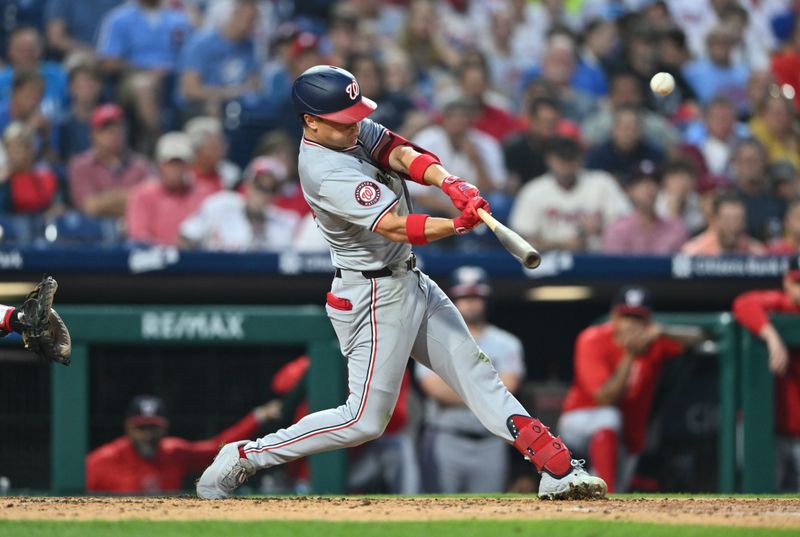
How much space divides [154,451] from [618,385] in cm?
248

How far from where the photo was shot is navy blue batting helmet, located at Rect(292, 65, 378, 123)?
4.55m

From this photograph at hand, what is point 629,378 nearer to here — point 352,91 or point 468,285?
point 468,285

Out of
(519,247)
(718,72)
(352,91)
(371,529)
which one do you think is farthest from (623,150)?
(371,529)

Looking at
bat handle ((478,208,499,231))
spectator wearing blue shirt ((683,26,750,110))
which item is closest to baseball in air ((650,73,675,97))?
bat handle ((478,208,499,231))

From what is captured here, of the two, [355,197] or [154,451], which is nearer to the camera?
[355,197]

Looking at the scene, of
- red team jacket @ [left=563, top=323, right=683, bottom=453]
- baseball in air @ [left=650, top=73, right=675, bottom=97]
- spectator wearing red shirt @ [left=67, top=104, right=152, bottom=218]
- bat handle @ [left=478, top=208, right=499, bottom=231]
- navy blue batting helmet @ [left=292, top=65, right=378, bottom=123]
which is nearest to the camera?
bat handle @ [left=478, top=208, right=499, bottom=231]

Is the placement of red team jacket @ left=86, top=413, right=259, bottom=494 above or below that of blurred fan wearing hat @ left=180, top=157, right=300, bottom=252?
below

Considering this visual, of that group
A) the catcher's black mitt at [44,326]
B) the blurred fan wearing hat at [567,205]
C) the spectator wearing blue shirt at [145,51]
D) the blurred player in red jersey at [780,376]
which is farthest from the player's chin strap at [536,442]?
the spectator wearing blue shirt at [145,51]

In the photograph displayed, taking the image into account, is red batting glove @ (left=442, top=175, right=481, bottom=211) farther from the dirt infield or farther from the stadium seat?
the stadium seat

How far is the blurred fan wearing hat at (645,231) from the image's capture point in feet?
28.6

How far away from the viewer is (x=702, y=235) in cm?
871

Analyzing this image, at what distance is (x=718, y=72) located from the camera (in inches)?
444

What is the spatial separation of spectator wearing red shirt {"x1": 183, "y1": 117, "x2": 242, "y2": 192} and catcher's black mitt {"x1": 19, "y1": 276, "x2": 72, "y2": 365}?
154 inches

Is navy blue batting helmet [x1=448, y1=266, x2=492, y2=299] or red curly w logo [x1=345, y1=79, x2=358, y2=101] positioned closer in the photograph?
red curly w logo [x1=345, y1=79, x2=358, y2=101]
